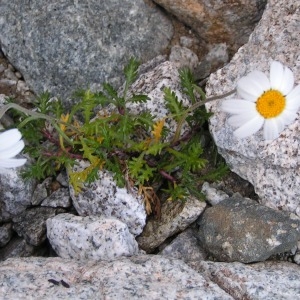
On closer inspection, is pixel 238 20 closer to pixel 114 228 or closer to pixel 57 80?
pixel 57 80

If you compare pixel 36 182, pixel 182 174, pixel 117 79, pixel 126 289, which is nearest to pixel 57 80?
pixel 117 79

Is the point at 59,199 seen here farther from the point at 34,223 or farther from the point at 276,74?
the point at 276,74

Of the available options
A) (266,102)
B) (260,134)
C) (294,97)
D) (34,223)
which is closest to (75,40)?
(34,223)

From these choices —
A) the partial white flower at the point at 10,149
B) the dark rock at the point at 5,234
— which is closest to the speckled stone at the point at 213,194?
the dark rock at the point at 5,234

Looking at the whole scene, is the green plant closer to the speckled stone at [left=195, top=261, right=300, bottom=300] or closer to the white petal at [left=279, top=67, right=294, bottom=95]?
the speckled stone at [left=195, top=261, right=300, bottom=300]

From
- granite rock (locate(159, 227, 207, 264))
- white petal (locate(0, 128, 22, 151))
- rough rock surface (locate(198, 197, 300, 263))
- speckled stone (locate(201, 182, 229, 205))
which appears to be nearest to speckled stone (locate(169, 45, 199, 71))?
speckled stone (locate(201, 182, 229, 205))
